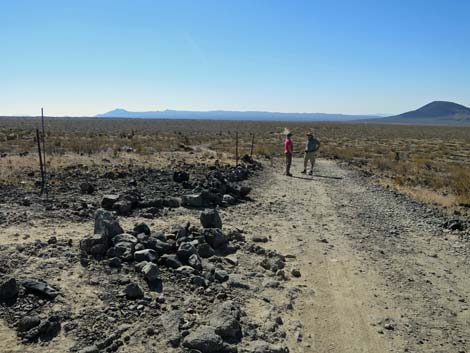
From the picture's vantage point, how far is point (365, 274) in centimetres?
762

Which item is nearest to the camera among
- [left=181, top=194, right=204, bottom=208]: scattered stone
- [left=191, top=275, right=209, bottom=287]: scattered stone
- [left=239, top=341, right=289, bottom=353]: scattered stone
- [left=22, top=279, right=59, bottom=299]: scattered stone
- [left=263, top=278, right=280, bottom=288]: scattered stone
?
[left=239, top=341, right=289, bottom=353]: scattered stone

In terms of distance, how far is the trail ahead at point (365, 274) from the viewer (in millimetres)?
5633

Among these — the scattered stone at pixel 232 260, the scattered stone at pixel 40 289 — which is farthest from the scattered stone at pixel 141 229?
the scattered stone at pixel 40 289

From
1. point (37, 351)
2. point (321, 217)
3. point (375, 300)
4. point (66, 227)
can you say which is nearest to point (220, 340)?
point (37, 351)

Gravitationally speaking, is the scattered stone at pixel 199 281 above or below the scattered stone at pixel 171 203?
below

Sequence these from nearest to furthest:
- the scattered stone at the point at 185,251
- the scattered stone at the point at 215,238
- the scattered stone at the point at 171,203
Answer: the scattered stone at the point at 185,251 → the scattered stone at the point at 215,238 → the scattered stone at the point at 171,203

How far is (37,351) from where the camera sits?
472cm

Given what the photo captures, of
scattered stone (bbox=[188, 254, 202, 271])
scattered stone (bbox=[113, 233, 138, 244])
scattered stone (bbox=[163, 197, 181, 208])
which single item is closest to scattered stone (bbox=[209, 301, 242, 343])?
scattered stone (bbox=[188, 254, 202, 271])

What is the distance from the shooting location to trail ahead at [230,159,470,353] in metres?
5.63

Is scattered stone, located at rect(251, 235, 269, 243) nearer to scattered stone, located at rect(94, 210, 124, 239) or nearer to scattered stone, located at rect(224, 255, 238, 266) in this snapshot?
scattered stone, located at rect(224, 255, 238, 266)

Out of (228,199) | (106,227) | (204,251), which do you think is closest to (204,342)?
(204,251)

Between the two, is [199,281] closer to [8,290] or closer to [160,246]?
[160,246]

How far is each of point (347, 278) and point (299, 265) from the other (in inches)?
34.1

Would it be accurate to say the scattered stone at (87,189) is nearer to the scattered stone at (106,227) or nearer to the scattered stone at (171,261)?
the scattered stone at (106,227)
